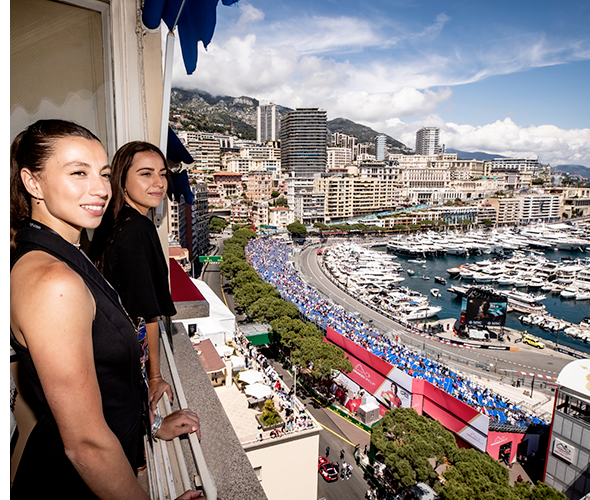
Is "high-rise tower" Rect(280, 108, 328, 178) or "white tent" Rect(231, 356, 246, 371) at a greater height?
"high-rise tower" Rect(280, 108, 328, 178)

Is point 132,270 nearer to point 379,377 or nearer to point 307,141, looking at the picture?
point 379,377

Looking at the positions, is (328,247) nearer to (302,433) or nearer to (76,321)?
(302,433)

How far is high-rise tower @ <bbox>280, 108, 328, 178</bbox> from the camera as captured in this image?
209 feet

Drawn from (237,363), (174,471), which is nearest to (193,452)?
(174,471)

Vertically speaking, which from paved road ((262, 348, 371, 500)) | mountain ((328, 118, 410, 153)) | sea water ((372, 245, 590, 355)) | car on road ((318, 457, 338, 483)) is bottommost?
sea water ((372, 245, 590, 355))

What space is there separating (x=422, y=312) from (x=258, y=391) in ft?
55.8

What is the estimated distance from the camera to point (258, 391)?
261 inches

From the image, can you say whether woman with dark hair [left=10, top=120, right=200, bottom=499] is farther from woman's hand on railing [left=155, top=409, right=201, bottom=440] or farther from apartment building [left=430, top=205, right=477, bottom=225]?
apartment building [left=430, top=205, right=477, bottom=225]

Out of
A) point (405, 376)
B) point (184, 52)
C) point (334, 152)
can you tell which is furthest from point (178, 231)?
point (334, 152)

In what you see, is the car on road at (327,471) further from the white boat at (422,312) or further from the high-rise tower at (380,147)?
the high-rise tower at (380,147)

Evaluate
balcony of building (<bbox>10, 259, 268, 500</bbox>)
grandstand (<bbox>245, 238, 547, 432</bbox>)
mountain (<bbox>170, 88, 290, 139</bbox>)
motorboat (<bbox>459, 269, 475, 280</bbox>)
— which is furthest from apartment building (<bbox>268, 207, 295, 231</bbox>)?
mountain (<bbox>170, 88, 290, 139</bbox>)

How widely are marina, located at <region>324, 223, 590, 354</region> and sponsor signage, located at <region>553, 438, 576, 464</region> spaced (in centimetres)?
1259

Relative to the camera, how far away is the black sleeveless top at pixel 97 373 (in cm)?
70

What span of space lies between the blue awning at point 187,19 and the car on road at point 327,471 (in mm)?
9068
